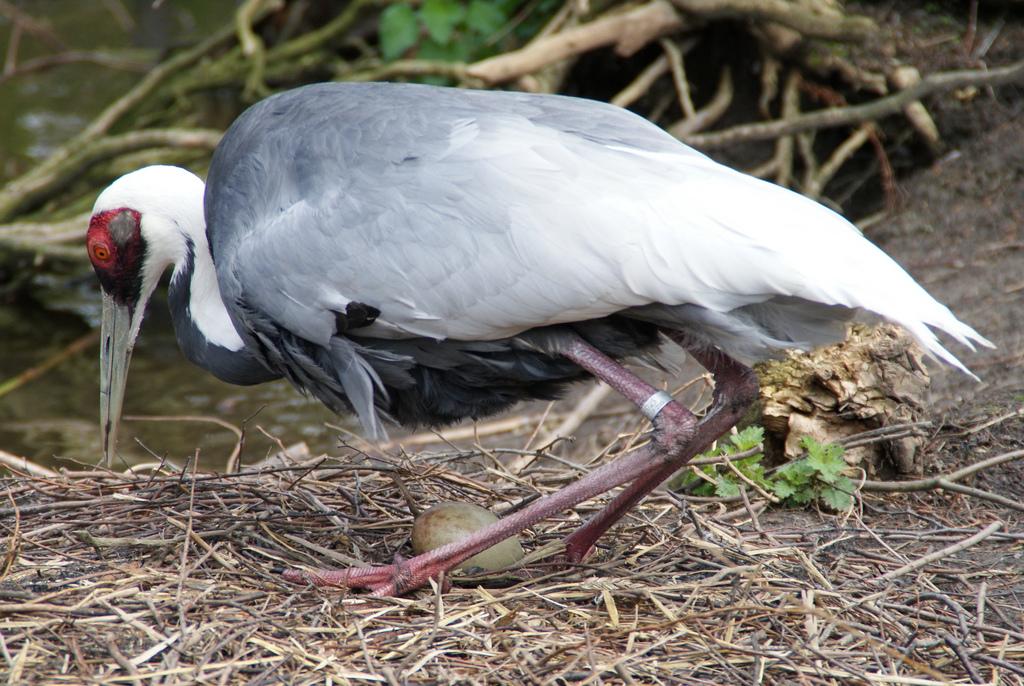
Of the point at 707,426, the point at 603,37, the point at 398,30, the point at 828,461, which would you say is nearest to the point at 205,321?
the point at 707,426

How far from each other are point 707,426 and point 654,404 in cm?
30

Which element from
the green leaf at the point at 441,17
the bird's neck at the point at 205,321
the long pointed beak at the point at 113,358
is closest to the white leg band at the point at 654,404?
the bird's neck at the point at 205,321

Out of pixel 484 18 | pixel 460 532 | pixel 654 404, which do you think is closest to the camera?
pixel 654 404

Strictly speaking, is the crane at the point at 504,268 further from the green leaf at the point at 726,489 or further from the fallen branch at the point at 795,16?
the fallen branch at the point at 795,16

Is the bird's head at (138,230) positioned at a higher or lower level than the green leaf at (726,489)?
higher

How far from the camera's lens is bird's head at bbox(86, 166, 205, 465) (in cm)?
450

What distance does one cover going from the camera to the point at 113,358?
4.70 m

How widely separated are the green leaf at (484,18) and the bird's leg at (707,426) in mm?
4827

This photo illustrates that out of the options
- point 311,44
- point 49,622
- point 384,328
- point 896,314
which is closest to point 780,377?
point 896,314

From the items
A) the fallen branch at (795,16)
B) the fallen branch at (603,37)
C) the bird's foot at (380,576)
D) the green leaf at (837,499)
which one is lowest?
the green leaf at (837,499)

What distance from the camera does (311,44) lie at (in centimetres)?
928

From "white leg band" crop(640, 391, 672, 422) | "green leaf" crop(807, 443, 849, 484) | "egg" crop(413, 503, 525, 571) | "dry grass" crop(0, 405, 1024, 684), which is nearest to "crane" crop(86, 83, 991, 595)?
"white leg band" crop(640, 391, 672, 422)

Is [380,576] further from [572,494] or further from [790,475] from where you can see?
[790,475]

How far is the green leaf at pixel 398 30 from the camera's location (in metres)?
8.25
